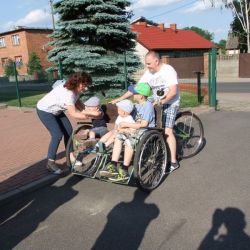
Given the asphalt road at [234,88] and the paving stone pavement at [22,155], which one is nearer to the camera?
the paving stone pavement at [22,155]

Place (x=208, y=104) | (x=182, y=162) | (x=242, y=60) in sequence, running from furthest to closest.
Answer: (x=242, y=60) < (x=208, y=104) < (x=182, y=162)

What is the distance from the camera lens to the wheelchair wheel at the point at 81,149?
15.6 feet

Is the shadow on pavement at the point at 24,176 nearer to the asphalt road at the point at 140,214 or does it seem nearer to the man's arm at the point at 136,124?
the asphalt road at the point at 140,214

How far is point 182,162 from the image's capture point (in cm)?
545

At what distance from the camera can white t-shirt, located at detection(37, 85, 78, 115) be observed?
15.5 ft

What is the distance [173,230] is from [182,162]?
213 centimetres

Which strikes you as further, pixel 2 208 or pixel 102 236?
pixel 2 208

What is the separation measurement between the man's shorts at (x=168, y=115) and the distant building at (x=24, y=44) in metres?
40.2

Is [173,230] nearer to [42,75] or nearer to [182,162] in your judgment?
[182,162]

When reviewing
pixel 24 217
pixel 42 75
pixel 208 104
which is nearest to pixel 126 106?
pixel 24 217

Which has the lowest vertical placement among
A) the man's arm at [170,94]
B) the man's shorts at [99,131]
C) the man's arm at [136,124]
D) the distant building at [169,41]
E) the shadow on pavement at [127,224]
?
the shadow on pavement at [127,224]

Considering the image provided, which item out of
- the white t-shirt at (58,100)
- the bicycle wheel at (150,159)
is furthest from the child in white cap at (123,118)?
the white t-shirt at (58,100)

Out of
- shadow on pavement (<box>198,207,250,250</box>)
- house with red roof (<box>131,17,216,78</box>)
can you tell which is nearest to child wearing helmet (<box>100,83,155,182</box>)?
shadow on pavement (<box>198,207,250,250</box>)

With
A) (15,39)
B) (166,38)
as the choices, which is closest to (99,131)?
(166,38)
